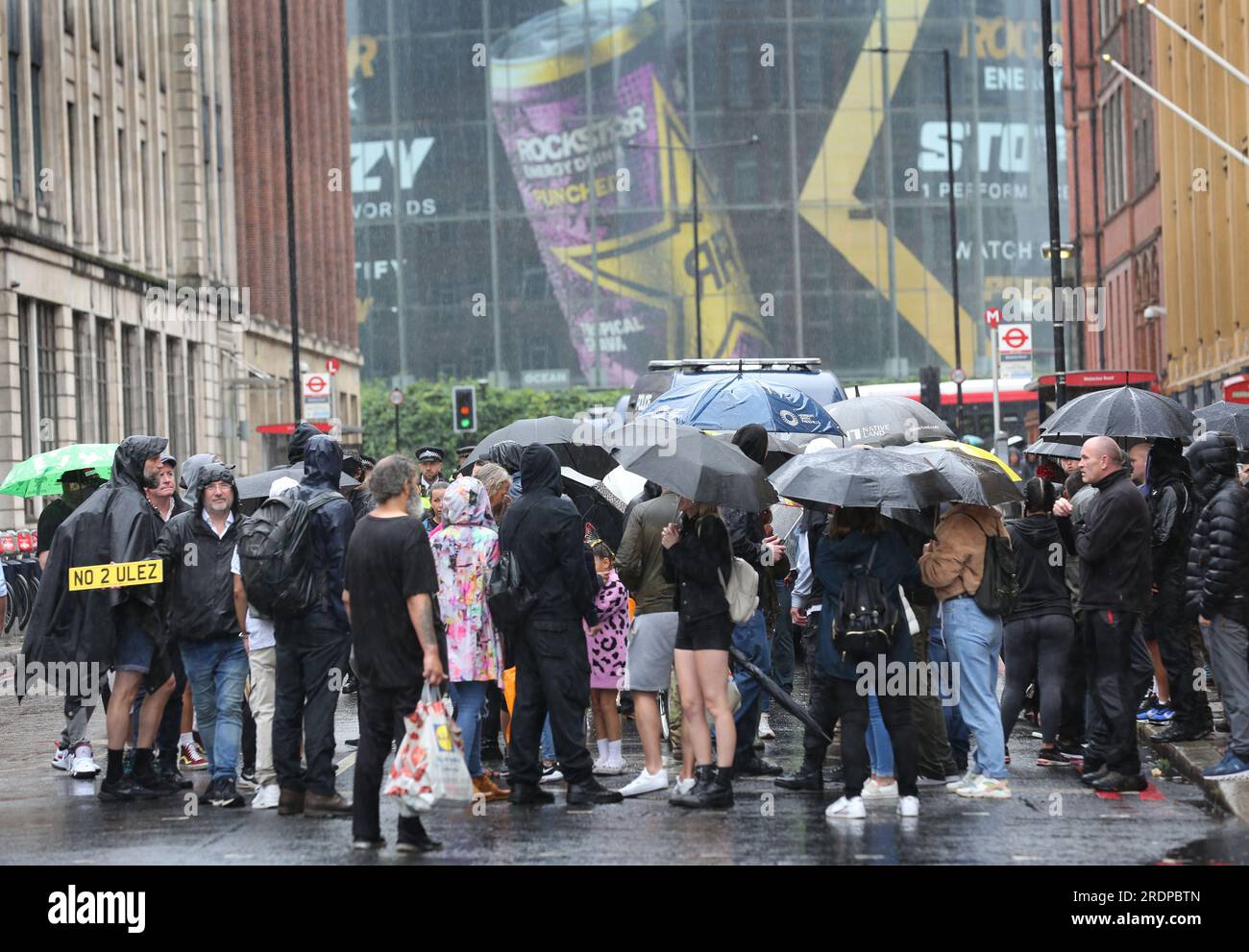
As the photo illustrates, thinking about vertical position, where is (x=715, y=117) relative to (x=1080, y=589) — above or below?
above

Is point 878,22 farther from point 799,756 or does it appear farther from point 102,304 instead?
point 799,756

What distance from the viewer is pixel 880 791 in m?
11.1

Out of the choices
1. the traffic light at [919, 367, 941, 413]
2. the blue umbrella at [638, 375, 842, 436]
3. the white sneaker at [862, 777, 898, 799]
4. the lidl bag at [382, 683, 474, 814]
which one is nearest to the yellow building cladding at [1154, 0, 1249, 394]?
the traffic light at [919, 367, 941, 413]

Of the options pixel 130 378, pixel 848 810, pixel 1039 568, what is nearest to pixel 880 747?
pixel 848 810

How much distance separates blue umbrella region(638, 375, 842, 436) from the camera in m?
15.5

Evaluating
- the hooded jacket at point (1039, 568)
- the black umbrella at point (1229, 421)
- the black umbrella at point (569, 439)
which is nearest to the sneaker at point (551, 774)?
the hooded jacket at point (1039, 568)

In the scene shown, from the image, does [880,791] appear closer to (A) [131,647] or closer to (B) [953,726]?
(B) [953,726]

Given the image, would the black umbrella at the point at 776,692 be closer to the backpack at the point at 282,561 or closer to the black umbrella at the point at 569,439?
the backpack at the point at 282,561

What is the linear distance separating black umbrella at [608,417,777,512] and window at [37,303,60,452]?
26.4 metres

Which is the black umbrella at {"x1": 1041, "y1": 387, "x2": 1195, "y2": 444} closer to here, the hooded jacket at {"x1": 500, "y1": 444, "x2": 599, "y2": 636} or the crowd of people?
the crowd of people

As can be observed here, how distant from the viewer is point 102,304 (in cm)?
3919
